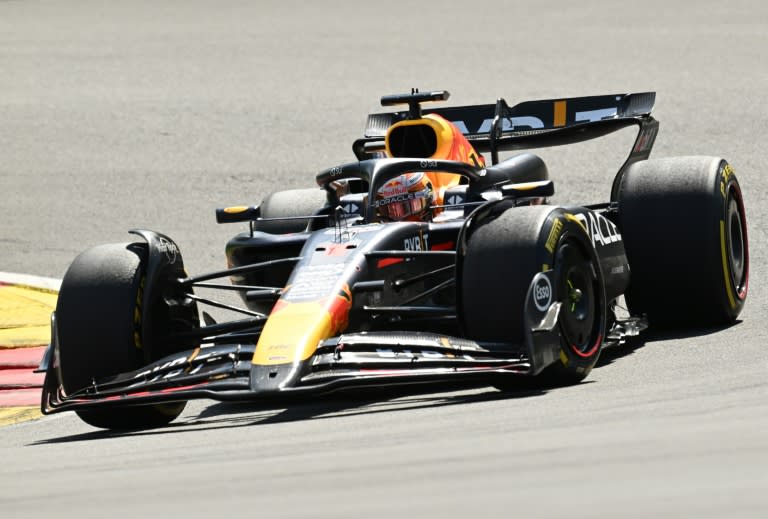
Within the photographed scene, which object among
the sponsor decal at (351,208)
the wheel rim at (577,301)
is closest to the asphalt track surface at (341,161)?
the wheel rim at (577,301)

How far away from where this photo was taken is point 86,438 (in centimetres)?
659

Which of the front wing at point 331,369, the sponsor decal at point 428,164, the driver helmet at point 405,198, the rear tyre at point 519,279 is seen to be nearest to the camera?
the front wing at point 331,369

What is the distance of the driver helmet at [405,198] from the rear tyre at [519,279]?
1.35m

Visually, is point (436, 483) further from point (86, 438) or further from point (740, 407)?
point (86, 438)

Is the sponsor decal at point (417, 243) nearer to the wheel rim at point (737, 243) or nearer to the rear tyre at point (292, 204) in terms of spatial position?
the wheel rim at point (737, 243)

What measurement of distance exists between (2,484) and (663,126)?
53.7 feet

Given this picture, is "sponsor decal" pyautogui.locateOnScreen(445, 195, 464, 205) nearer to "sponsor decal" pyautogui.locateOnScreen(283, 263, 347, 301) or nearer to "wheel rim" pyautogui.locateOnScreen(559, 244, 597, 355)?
"wheel rim" pyautogui.locateOnScreen(559, 244, 597, 355)

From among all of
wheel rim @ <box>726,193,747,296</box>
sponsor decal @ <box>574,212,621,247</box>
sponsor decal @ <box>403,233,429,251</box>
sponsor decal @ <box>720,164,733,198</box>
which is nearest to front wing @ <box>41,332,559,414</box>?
sponsor decal @ <box>403,233,429,251</box>

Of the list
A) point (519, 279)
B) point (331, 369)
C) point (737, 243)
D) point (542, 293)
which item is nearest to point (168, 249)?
point (331, 369)

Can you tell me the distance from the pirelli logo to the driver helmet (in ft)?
5.08

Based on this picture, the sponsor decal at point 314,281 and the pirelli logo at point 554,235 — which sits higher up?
the pirelli logo at point 554,235

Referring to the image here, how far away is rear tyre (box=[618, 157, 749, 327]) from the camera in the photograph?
8.13 m

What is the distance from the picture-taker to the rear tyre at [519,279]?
6379mm

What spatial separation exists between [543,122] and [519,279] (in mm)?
4279
